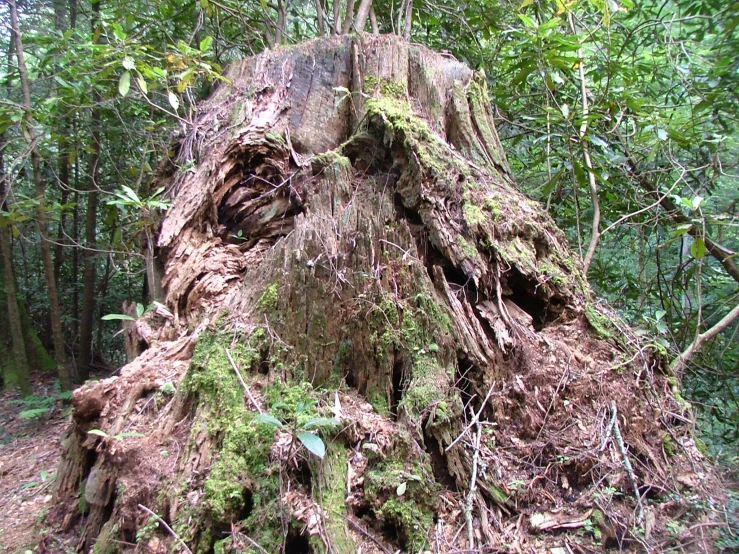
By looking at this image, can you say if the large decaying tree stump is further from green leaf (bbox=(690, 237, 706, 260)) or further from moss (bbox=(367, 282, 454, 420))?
green leaf (bbox=(690, 237, 706, 260))

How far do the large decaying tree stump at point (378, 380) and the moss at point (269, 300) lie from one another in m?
0.01

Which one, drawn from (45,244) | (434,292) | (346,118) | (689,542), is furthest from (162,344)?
(45,244)

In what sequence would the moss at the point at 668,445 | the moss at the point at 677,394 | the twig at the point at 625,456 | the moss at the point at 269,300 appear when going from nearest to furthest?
1. the twig at the point at 625,456
2. the moss at the point at 668,445
3. the moss at the point at 269,300
4. the moss at the point at 677,394

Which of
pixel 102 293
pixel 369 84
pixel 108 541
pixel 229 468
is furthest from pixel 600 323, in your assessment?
pixel 102 293

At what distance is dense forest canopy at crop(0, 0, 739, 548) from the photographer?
3.89 metres

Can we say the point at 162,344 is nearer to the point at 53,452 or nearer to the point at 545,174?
the point at 53,452

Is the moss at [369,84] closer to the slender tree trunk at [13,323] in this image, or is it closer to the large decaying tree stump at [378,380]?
the large decaying tree stump at [378,380]

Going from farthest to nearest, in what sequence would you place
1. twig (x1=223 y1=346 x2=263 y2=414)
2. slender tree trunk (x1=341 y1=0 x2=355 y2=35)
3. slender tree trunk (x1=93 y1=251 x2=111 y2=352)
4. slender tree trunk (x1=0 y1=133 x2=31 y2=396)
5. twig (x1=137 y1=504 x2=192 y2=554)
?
slender tree trunk (x1=93 y1=251 x2=111 y2=352) < slender tree trunk (x1=0 y1=133 x2=31 y2=396) < slender tree trunk (x1=341 y1=0 x2=355 y2=35) < twig (x1=223 y1=346 x2=263 y2=414) < twig (x1=137 y1=504 x2=192 y2=554)

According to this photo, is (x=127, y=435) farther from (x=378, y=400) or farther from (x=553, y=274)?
(x=553, y=274)

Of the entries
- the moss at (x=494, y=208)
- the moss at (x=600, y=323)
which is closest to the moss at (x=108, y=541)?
the moss at (x=494, y=208)

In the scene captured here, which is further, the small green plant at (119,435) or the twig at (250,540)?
the small green plant at (119,435)

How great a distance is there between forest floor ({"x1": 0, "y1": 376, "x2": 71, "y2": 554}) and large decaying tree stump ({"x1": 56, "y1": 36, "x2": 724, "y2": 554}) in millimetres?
405

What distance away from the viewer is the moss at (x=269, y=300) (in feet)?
9.24

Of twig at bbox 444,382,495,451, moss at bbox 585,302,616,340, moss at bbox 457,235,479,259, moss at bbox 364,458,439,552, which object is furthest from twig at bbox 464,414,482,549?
moss at bbox 585,302,616,340
